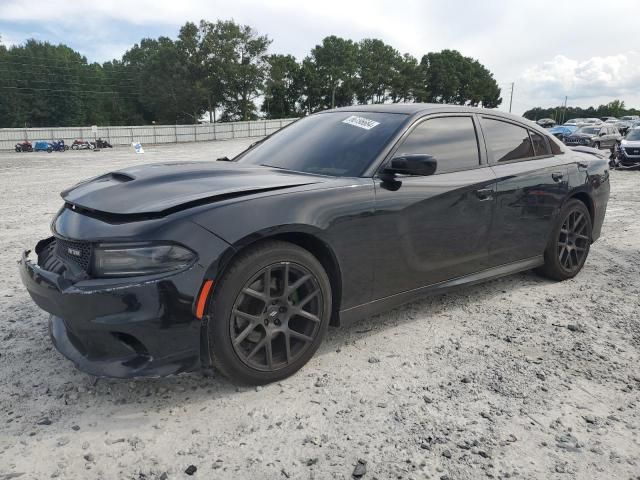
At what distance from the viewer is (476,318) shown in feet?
12.6

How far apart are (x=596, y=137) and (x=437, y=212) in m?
25.9

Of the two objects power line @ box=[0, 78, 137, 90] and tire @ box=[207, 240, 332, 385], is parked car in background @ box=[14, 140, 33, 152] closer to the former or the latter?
tire @ box=[207, 240, 332, 385]

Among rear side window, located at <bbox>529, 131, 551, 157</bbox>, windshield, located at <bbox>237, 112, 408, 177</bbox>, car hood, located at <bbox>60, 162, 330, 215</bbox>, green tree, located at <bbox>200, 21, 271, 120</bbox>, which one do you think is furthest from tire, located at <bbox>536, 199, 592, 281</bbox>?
green tree, located at <bbox>200, 21, 271, 120</bbox>

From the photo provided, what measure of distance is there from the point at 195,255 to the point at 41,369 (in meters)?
1.34

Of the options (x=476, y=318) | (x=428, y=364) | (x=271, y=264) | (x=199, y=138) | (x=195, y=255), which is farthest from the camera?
(x=199, y=138)

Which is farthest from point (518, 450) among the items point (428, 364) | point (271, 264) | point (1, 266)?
point (1, 266)

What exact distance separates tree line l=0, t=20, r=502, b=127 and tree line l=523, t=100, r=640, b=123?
3534cm

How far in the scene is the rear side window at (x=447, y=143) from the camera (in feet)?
11.6

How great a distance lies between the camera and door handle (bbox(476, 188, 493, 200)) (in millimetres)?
3731

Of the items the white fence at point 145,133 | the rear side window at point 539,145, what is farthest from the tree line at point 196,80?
the rear side window at point 539,145

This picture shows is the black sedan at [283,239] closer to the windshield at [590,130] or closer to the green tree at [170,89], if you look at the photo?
the windshield at [590,130]

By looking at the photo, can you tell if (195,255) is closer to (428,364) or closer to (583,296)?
(428,364)

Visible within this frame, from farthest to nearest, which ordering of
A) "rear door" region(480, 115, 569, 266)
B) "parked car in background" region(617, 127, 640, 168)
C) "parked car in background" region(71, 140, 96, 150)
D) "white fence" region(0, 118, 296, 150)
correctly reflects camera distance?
1. "white fence" region(0, 118, 296, 150)
2. "parked car in background" region(71, 140, 96, 150)
3. "parked car in background" region(617, 127, 640, 168)
4. "rear door" region(480, 115, 569, 266)

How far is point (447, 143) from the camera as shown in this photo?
3.75 meters
